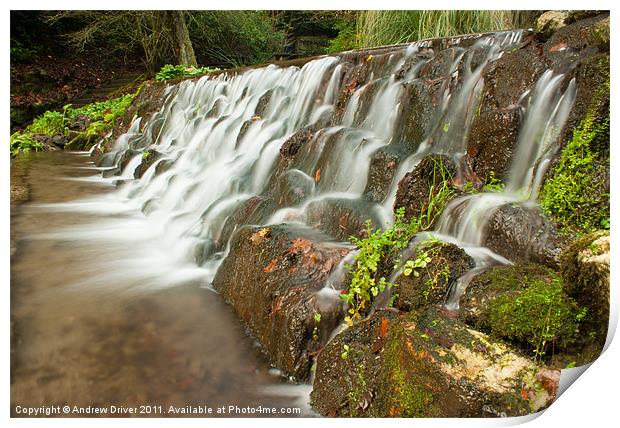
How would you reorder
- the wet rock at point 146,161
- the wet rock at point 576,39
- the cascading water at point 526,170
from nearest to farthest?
the cascading water at point 526,170, the wet rock at point 576,39, the wet rock at point 146,161

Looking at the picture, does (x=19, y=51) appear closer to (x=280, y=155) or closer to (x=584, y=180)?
(x=280, y=155)

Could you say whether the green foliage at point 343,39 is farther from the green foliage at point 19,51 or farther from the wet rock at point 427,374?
the wet rock at point 427,374

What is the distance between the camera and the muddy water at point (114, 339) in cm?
171

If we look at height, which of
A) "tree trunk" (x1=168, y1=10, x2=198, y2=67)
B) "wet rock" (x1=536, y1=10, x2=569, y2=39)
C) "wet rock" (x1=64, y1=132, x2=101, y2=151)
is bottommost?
"wet rock" (x1=64, y1=132, x2=101, y2=151)

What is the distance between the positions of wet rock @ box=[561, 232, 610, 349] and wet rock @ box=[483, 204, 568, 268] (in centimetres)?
28

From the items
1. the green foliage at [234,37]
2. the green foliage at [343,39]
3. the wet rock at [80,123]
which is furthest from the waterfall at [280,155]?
the wet rock at [80,123]

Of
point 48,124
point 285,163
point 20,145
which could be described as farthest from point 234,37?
point 48,124

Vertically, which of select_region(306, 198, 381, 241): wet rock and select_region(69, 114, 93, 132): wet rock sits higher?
select_region(69, 114, 93, 132): wet rock

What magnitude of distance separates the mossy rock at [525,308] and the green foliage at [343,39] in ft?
7.25

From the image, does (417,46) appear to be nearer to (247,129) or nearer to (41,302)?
(247,129)

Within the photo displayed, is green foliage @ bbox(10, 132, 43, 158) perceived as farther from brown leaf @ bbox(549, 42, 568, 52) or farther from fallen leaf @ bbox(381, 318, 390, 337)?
brown leaf @ bbox(549, 42, 568, 52)

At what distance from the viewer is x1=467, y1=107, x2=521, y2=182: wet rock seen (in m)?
2.32

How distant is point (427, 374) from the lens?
1.38m

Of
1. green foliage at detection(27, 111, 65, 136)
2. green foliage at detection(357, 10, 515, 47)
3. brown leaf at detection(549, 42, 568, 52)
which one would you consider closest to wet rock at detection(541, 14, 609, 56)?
brown leaf at detection(549, 42, 568, 52)
